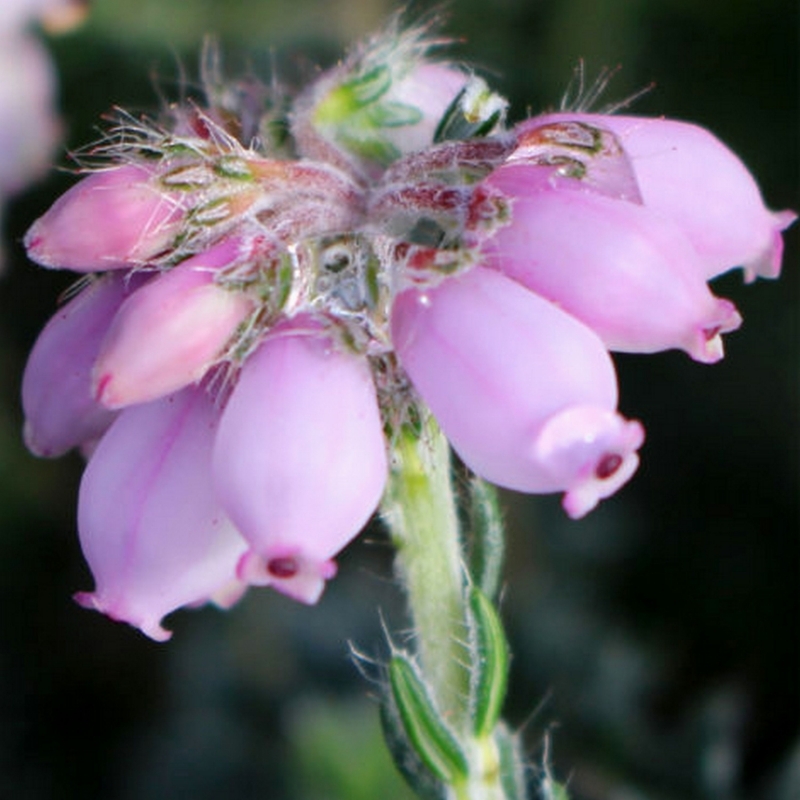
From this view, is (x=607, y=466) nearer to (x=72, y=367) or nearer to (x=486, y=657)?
(x=486, y=657)

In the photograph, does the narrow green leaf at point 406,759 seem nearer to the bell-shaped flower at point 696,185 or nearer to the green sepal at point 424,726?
the green sepal at point 424,726

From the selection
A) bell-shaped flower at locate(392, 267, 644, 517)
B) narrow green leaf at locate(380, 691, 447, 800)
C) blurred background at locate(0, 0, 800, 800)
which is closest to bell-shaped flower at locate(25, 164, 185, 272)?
bell-shaped flower at locate(392, 267, 644, 517)

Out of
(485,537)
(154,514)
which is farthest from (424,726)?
(154,514)

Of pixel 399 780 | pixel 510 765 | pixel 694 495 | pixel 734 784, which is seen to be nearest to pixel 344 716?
pixel 399 780

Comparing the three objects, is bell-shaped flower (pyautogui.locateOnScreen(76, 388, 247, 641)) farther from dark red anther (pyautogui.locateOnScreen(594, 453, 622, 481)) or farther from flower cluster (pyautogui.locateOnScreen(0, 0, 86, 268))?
flower cluster (pyautogui.locateOnScreen(0, 0, 86, 268))

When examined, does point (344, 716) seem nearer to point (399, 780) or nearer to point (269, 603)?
point (399, 780)

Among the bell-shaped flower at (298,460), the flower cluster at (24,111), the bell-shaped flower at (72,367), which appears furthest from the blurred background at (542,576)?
the bell-shaped flower at (298,460)
